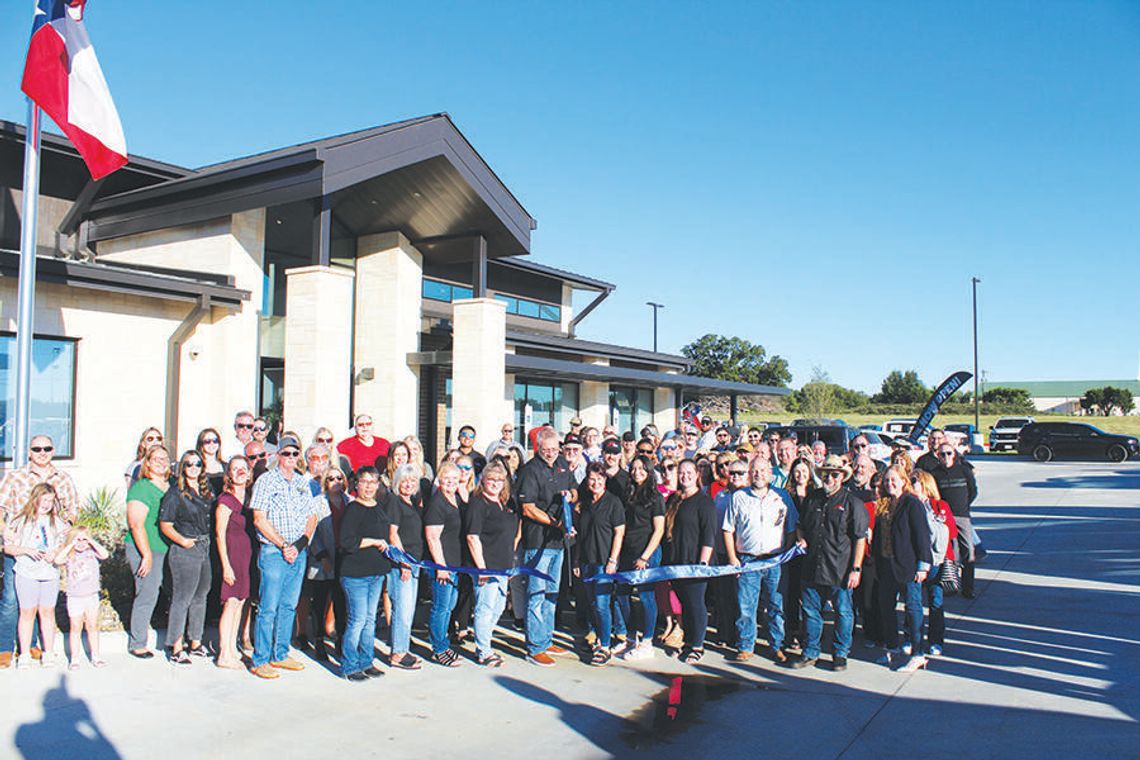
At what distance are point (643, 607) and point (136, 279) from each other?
8.57 metres

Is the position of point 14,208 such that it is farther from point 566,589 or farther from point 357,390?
point 566,589

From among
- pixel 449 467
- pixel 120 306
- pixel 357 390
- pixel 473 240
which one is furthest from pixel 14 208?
pixel 449 467

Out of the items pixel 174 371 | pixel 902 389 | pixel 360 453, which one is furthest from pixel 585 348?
pixel 902 389

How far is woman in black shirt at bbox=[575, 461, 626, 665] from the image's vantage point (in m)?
7.47

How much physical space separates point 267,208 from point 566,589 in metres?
8.15

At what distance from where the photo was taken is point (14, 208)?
1347cm

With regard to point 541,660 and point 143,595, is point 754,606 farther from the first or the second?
point 143,595

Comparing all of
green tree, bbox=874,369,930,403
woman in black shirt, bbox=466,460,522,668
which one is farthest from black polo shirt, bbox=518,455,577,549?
green tree, bbox=874,369,930,403

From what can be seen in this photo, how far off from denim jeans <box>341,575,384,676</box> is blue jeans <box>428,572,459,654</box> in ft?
2.02

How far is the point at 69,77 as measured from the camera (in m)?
9.58

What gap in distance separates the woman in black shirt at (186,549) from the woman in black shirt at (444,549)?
180 centimetres

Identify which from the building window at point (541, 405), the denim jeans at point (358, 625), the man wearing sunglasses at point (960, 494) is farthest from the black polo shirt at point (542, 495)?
the building window at point (541, 405)

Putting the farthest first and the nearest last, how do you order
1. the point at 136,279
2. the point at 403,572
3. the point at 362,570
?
1. the point at 136,279
2. the point at 403,572
3. the point at 362,570

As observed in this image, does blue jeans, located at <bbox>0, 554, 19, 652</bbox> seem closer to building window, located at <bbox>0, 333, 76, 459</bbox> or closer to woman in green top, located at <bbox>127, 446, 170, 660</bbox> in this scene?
woman in green top, located at <bbox>127, 446, 170, 660</bbox>
